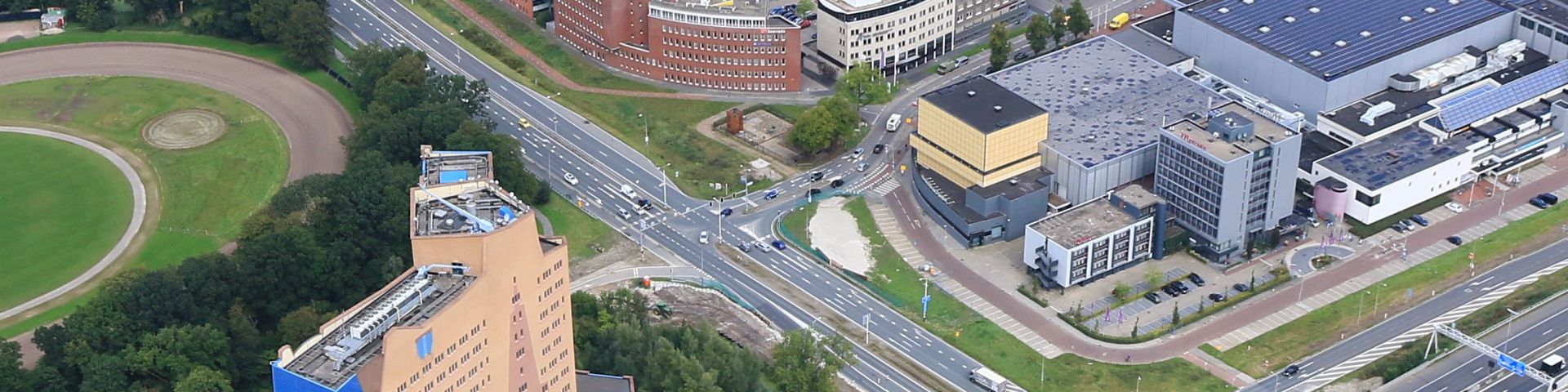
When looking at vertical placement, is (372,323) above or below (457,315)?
above

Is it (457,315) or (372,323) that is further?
(457,315)

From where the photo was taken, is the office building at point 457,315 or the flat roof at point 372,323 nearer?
the office building at point 457,315

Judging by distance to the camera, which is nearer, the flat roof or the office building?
the office building

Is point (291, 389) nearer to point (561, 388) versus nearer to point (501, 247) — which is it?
point (501, 247)

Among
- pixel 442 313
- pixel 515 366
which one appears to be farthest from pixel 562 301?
pixel 442 313
